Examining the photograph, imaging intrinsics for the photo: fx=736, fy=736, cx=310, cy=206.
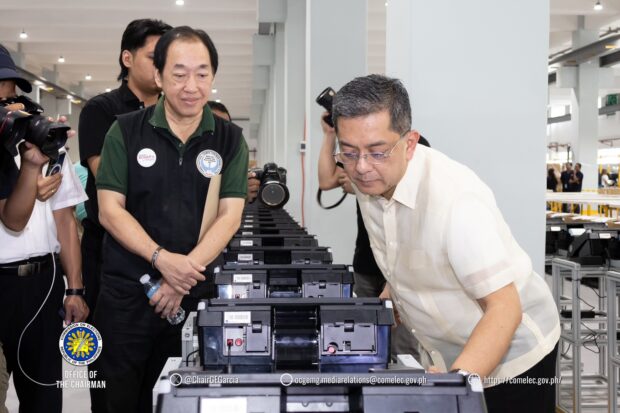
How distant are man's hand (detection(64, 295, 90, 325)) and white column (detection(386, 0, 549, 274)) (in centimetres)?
145

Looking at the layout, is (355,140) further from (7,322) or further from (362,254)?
(362,254)

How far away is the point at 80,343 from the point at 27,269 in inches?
12.7

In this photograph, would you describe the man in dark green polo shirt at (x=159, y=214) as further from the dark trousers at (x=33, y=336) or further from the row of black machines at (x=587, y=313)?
the row of black machines at (x=587, y=313)

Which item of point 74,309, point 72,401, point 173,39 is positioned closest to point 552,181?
point 72,401

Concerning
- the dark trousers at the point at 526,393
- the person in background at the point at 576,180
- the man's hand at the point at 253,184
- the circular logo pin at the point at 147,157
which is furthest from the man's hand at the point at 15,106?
the person in background at the point at 576,180

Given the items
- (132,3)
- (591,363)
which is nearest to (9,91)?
(591,363)

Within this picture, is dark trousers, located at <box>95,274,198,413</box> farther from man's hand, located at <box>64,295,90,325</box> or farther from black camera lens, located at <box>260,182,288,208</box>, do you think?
black camera lens, located at <box>260,182,288,208</box>

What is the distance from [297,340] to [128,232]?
973mm

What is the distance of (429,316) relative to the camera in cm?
186

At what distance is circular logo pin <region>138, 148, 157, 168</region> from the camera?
2.42 m

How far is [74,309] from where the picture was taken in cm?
281

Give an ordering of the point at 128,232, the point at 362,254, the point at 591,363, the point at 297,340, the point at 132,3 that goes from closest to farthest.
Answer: the point at 297,340
the point at 128,232
the point at 362,254
the point at 591,363
the point at 132,3

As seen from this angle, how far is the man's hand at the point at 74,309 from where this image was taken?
280cm

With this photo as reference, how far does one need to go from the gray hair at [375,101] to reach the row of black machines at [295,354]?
1.33 ft
